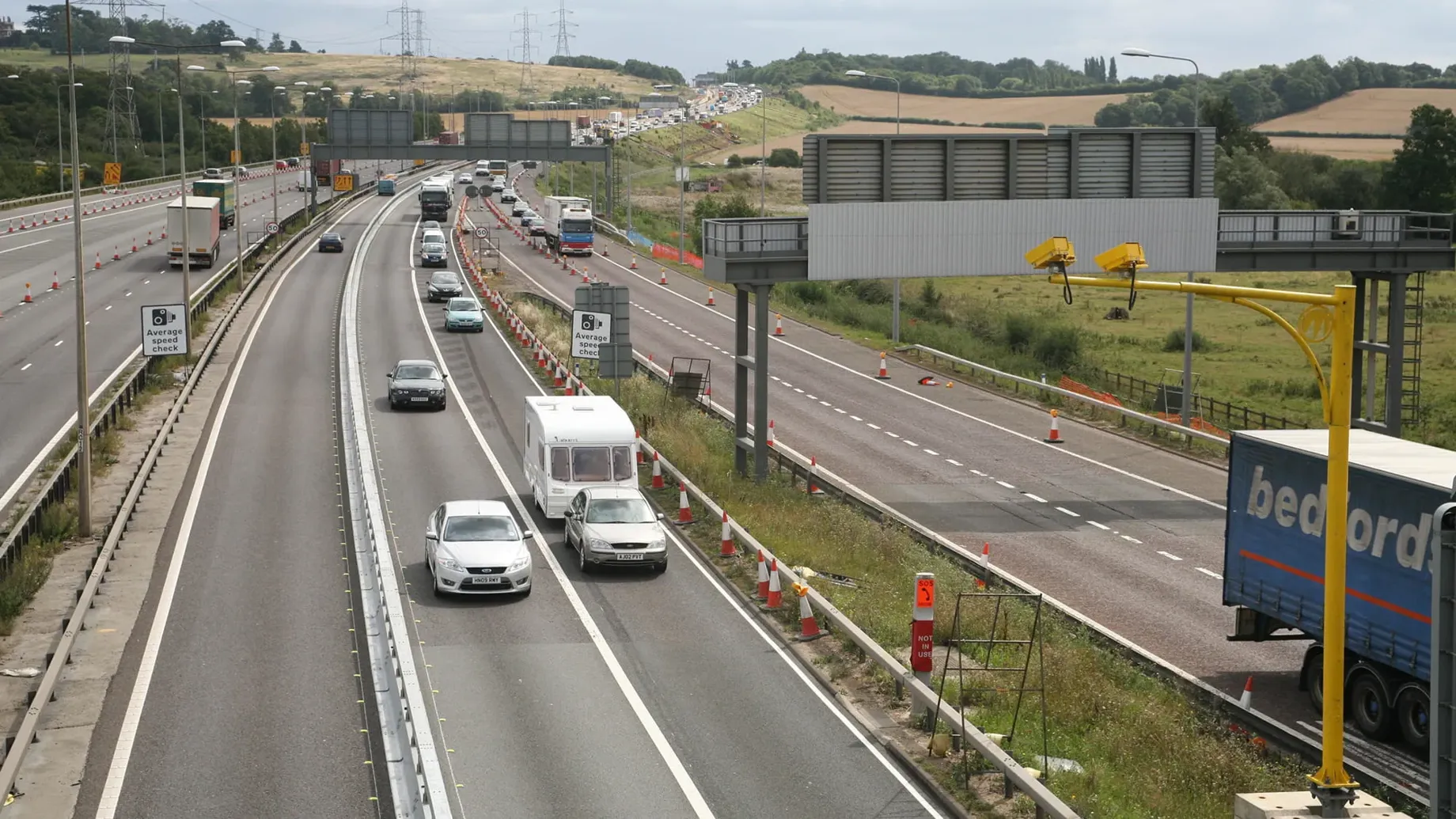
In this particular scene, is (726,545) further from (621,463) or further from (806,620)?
(806,620)

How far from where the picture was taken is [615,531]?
2758 centimetres

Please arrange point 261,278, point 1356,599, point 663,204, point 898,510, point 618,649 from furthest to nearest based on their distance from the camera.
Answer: point 663,204 → point 261,278 → point 898,510 → point 618,649 → point 1356,599

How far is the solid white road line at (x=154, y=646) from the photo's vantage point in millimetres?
17031

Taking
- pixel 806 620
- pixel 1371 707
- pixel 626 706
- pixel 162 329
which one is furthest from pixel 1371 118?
pixel 626 706

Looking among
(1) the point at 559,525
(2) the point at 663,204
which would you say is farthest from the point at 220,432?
(2) the point at 663,204

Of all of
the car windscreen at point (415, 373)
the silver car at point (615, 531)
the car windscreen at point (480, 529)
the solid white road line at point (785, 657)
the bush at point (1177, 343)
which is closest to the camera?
the solid white road line at point (785, 657)

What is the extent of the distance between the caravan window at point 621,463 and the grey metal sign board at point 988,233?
23.4 feet

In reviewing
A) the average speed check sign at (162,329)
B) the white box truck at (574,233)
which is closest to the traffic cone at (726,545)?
the average speed check sign at (162,329)

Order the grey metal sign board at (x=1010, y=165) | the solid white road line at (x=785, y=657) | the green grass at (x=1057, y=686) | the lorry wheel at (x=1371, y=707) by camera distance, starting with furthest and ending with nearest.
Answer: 1. the grey metal sign board at (x=1010, y=165)
2. the lorry wheel at (x=1371, y=707)
3. the solid white road line at (x=785, y=657)
4. the green grass at (x=1057, y=686)

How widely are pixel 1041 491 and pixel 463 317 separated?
29.6 m

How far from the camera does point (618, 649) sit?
22.9 meters

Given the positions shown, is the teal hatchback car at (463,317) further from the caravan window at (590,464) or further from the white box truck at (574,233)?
the white box truck at (574,233)

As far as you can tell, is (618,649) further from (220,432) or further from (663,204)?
(663,204)

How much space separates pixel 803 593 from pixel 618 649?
3.04 m
